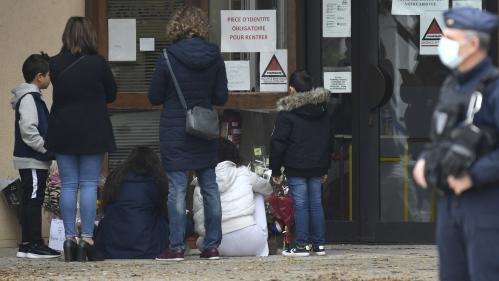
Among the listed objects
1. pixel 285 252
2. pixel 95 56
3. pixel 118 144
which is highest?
pixel 95 56

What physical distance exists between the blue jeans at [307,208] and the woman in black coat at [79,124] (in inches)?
62.7

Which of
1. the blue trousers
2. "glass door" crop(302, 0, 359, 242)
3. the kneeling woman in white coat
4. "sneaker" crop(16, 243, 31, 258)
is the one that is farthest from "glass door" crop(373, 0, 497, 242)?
the blue trousers

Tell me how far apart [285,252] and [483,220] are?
5331mm

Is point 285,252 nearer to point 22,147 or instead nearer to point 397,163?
point 397,163

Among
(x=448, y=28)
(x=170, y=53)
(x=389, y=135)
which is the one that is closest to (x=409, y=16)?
(x=389, y=135)

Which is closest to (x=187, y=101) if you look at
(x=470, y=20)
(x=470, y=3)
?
(x=470, y=3)

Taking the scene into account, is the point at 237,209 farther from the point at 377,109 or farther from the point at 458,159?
the point at 458,159

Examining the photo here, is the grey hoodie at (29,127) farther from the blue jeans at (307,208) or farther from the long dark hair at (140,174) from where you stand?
the blue jeans at (307,208)

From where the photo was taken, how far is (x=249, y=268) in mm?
8766

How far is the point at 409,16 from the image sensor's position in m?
10.9

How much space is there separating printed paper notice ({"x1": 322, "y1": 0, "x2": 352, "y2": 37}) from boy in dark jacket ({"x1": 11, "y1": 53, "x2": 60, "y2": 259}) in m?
2.55

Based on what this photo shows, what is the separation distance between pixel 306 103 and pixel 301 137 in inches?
10.7

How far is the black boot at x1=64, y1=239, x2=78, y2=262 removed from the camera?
923 centimetres

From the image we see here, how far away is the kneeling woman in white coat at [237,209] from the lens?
9891 mm
